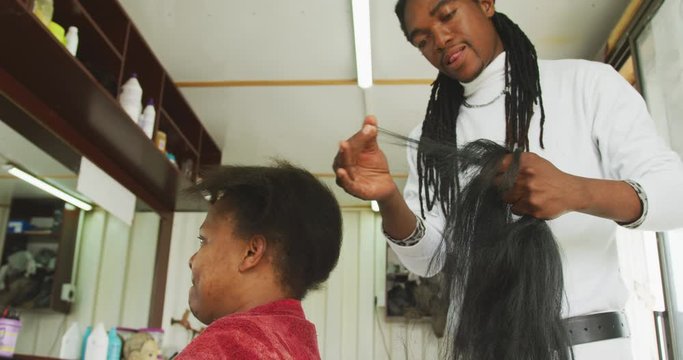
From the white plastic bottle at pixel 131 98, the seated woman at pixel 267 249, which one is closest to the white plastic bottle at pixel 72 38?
the white plastic bottle at pixel 131 98

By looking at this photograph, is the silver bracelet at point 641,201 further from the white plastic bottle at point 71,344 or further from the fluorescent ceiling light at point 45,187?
the white plastic bottle at point 71,344

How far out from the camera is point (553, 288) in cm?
76

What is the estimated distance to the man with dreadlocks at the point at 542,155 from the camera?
0.82 m

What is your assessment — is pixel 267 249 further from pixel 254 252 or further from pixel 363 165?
pixel 363 165

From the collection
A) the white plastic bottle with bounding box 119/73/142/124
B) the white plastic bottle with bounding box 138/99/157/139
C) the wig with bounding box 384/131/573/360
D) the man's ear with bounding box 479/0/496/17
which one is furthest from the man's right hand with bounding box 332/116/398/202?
the white plastic bottle with bounding box 138/99/157/139

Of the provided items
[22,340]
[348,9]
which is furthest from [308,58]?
[22,340]

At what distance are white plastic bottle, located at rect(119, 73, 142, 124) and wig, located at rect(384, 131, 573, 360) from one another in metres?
2.20

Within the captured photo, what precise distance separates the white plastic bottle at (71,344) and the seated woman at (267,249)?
2.07 meters

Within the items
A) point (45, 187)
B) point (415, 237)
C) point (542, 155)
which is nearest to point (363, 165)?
point (415, 237)

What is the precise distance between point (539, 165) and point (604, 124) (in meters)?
0.32

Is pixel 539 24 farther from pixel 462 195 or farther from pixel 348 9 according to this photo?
pixel 462 195

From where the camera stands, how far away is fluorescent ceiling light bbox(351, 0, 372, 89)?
8.27ft

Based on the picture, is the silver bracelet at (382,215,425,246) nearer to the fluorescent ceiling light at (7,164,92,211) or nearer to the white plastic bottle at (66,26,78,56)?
the white plastic bottle at (66,26,78,56)

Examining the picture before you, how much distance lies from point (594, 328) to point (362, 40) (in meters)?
2.05
